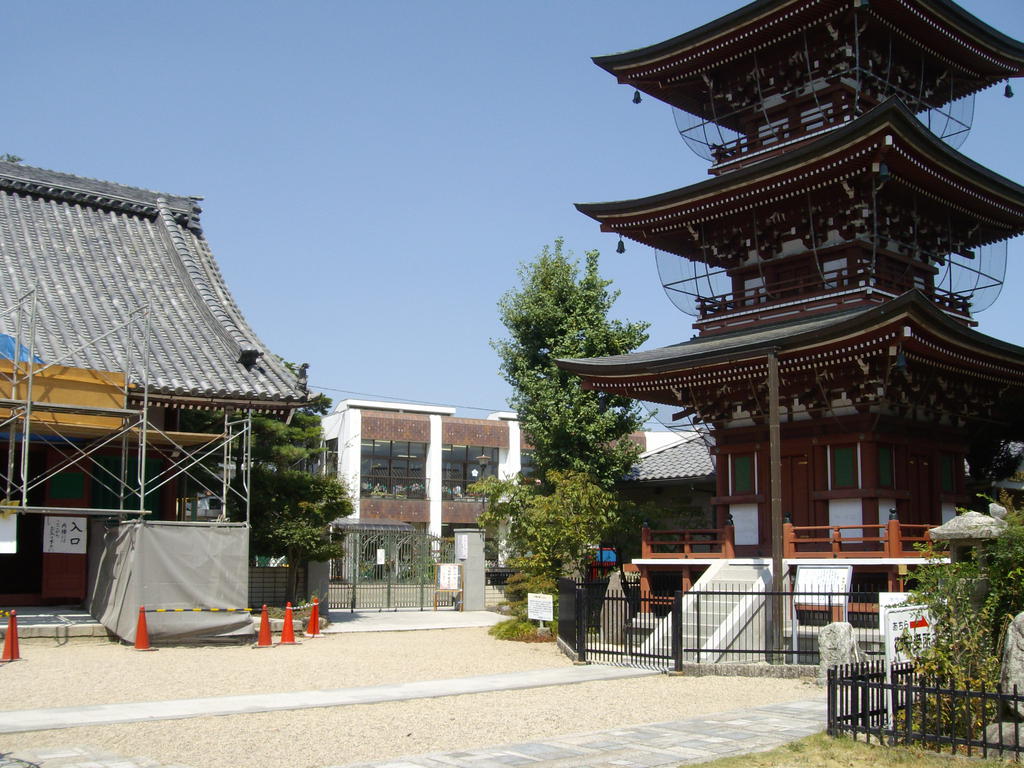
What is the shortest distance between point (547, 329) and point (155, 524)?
14401mm

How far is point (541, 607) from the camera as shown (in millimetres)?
21734

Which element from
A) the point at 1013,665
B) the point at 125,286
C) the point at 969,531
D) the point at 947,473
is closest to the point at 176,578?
the point at 125,286

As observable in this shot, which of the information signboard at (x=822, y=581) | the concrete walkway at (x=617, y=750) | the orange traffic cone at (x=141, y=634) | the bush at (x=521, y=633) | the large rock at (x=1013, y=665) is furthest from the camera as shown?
the bush at (x=521, y=633)

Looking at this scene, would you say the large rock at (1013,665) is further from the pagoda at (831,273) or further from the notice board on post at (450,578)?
the notice board on post at (450,578)

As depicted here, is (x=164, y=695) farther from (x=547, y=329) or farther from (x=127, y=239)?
(x=547, y=329)

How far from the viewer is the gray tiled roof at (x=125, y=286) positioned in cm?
2166

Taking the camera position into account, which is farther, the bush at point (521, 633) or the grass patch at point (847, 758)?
the bush at point (521, 633)

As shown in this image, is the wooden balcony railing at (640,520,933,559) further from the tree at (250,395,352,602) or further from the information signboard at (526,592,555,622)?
the tree at (250,395,352,602)

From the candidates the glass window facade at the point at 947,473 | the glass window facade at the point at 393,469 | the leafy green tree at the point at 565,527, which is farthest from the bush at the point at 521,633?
the glass window facade at the point at 393,469

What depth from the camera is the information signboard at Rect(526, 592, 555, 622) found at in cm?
2159

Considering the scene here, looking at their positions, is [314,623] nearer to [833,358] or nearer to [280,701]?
[280,701]

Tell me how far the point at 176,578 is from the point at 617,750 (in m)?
11.7

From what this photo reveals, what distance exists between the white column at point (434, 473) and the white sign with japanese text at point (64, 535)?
1317 inches

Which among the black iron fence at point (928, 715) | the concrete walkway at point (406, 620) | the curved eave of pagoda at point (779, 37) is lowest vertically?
the concrete walkway at point (406, 620)
